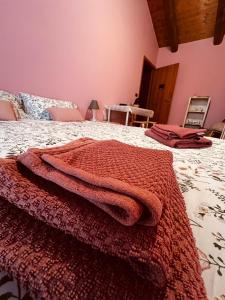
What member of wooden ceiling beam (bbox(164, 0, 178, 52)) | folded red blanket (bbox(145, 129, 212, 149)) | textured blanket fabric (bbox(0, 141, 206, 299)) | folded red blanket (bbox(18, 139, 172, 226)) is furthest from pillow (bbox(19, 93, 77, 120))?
wooden ceiling beam (bbox(164, 0, 178, 52))

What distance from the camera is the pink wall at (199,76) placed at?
3.82 m

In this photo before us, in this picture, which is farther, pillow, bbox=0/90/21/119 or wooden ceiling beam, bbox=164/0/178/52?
wooden ceiling beam, bbox=164/0/178/52

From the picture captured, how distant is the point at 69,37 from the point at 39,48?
0.53 m

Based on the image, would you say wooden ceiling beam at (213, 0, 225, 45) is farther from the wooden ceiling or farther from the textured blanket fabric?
the textured blanket fabric

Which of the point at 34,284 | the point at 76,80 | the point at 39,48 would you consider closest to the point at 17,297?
the point at 34,284

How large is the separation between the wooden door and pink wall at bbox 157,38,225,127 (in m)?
0.21

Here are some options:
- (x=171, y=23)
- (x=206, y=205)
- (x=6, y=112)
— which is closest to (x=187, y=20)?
(x=171, y=23)

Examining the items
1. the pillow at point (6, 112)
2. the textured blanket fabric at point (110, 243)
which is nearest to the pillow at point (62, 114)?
the pillow at point (6, 112)

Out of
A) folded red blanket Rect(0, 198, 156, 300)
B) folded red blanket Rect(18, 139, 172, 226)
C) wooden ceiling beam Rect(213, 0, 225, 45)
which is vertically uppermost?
wooden ceiling beam Rect(213, 0, 225, 45)

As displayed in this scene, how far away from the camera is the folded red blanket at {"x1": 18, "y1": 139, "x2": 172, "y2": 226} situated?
9.0 inches

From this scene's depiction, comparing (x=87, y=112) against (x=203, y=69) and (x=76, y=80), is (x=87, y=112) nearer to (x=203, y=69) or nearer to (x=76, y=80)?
(x=76, y=80)

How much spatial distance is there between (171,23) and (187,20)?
363 mm

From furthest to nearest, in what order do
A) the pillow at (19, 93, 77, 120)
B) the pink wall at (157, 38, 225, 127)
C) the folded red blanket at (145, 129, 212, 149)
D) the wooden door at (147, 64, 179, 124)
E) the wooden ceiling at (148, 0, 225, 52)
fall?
the wooden door at (147, 64, 179, 124) < the pink wall at (157, 38, 225, 127) < the wooden ceiling at (148, 0, 225, 52) < the pillow at (19, 93, 77, 120) < the folded red blanket at (145, 129, 212, 149)

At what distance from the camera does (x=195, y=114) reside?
165 inches
